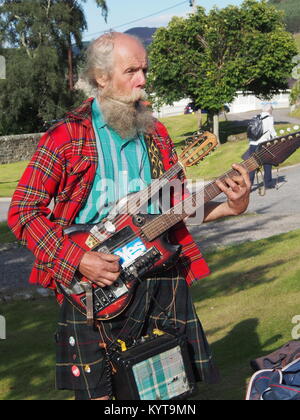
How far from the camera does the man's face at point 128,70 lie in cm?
321

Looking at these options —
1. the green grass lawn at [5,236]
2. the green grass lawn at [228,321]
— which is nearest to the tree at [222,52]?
the green grass lawn at [5,236]

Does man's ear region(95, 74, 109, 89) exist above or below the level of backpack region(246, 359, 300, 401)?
above

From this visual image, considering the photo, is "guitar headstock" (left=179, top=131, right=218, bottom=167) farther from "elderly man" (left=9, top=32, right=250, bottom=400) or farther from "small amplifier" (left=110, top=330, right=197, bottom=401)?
"small amplifier" (left=110, top=330, right=197, bottom=401)

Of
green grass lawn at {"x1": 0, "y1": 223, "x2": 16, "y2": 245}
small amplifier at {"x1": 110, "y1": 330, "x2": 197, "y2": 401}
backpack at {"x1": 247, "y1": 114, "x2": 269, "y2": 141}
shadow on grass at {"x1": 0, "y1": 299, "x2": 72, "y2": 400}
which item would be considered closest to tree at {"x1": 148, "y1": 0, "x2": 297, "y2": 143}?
backpack at {"x1": 247, "y1": 114, "x2": 269, "y2": 141}

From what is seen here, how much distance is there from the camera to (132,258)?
10.3ft

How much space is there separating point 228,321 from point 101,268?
4.01 metres

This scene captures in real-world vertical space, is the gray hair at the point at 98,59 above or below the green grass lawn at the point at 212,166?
above

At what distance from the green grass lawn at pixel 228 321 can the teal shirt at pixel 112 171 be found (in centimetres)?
218

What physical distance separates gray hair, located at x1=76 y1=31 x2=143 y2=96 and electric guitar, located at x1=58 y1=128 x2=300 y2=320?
0.74 m

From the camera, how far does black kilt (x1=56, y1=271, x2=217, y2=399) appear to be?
3.14 meters

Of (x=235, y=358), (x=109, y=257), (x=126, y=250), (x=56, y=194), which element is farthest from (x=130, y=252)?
(x=235, y=358)

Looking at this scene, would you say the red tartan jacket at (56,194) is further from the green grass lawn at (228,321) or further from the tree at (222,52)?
the tree at (222,52)

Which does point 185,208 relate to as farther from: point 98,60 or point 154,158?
point 98,60
